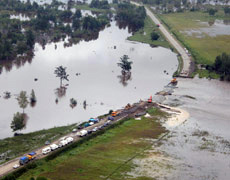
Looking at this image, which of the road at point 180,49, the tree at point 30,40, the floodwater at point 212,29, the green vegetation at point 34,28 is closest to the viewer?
the road at point 180,49

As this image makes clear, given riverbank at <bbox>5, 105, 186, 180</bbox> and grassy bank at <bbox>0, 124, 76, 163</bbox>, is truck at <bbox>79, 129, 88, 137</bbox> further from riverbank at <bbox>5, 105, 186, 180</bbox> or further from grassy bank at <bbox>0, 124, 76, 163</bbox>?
grassy bank at <bbox>0, 124, 76, 163</bbox>

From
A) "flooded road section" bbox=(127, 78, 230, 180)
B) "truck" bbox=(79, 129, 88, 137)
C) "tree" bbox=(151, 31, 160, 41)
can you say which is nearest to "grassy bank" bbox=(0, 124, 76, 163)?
"truck" bbox=(79, 129, 88, 137)

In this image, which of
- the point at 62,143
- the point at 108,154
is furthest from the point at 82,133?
the point at 108,154

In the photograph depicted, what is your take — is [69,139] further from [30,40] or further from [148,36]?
[148,36]

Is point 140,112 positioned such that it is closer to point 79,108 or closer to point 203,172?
point 79,108

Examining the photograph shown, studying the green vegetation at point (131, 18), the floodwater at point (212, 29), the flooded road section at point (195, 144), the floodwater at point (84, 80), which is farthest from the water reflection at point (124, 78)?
the green vegetation at point (131, 18)

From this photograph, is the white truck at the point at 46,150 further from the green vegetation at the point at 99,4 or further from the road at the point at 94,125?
the green vegetation at the point at 99,4
